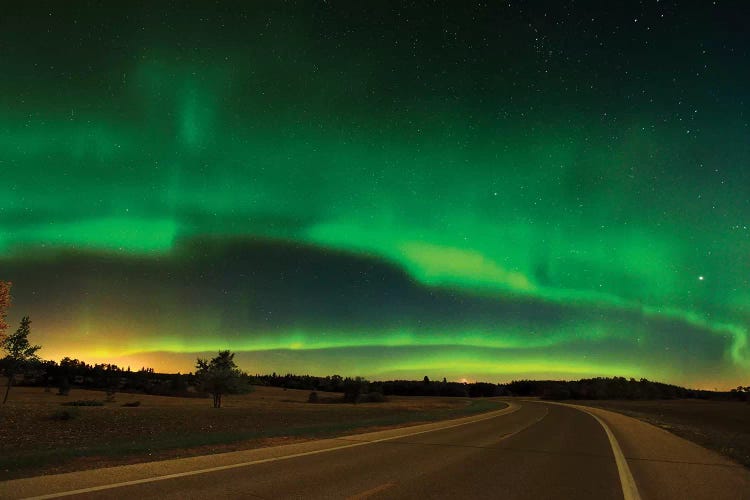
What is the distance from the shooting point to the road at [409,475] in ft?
26.6

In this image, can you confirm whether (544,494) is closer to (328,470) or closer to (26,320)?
(328,470)

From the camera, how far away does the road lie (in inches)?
320

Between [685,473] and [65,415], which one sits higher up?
[65,415]

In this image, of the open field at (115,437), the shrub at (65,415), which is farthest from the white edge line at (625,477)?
the shrub at (65,415)

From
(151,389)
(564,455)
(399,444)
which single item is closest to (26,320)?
(399,444)

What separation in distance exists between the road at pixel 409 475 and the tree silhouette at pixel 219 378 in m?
54.8

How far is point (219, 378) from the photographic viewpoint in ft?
218

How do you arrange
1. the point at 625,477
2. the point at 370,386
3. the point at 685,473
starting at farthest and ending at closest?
the point at 370,386, the point at 685,473, the point at 625,477

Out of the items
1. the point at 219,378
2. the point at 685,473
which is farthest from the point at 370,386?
the point at 685,473

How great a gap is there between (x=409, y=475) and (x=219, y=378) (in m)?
61.3

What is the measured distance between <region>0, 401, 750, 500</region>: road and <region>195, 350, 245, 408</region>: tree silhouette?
5483cm

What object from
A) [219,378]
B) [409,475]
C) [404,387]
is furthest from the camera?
[404,387]

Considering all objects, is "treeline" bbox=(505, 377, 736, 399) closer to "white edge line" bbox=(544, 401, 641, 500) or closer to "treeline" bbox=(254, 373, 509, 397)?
"treeline" bbox=(254, 373, 509, 397)

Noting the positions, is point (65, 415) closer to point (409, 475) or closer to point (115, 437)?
point (115, 437)
